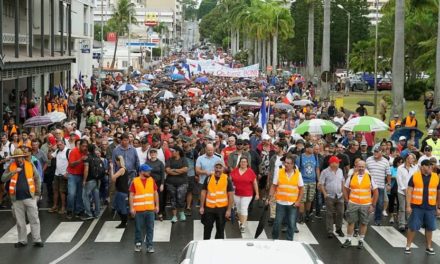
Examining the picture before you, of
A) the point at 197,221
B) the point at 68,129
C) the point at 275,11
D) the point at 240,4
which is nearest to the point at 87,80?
the point at 275,11

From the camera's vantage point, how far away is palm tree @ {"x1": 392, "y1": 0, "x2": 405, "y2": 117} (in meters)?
32.6

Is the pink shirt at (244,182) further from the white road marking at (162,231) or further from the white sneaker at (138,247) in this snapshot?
the white sneaker at (138,247)

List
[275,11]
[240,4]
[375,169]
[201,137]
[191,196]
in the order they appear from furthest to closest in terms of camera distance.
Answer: [240,4]
[275,11]
[201,137]
[191,196]
[375,169]

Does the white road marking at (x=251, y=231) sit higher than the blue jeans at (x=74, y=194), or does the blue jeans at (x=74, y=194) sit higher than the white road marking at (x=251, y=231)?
the blue jeans at (x=74, y=194)

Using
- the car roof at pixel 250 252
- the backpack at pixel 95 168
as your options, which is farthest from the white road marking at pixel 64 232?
the car roof at pixel 250 252

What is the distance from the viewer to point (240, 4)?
124 meters

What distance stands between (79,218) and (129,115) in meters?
10.6

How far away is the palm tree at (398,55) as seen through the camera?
32594 mm

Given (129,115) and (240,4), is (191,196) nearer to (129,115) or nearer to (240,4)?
(129,115)

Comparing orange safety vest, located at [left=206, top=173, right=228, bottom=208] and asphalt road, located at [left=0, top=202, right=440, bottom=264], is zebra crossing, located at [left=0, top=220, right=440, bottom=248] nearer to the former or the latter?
asphalt road, located at [left=0, top=202, right=440, bottom=264]

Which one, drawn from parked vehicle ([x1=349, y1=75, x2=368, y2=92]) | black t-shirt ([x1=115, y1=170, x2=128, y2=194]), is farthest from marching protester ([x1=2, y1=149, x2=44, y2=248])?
parked vehicle ([x1=349, y1=75, x2=368, y2=92])

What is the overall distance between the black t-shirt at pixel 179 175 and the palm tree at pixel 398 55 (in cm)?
1967

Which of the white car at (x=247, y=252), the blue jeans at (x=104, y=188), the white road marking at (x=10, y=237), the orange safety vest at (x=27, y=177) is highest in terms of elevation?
the white car at (x=247, y=252)

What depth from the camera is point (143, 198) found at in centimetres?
1259
